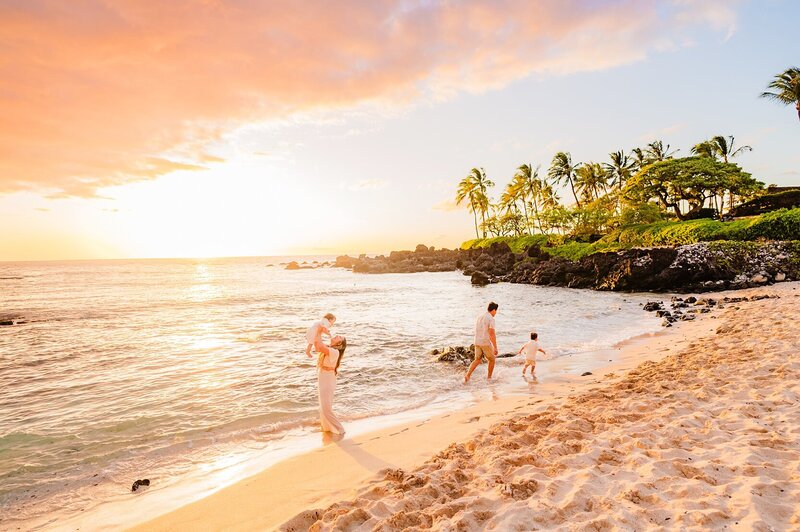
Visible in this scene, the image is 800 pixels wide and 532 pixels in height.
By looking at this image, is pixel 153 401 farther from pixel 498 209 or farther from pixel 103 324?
pixel 498 209

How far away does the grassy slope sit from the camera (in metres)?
32.3

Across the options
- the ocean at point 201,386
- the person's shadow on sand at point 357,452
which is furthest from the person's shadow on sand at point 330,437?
the ocean at point 201,386

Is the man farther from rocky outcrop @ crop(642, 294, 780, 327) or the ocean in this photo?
rocky outcrop @ crop(642, 294, 780, 327)

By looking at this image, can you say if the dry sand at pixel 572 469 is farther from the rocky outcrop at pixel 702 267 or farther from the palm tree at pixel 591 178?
the palm tree at pixel 591 178

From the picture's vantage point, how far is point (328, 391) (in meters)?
7.50

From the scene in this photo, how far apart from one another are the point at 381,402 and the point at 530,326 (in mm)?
11724

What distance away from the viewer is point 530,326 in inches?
752

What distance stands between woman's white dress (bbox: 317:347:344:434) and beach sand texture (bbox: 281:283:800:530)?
2568 millimetres

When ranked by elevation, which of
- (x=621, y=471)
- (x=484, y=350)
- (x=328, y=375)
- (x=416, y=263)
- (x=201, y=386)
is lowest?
(x=201, y=386)

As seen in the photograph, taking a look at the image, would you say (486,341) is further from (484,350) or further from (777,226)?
(777,226)

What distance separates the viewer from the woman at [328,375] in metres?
7.30

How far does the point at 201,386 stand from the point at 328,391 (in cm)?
571

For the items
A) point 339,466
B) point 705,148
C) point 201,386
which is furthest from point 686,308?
point 705,148

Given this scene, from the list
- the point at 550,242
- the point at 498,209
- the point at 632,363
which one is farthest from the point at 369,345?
the point at 498,209
